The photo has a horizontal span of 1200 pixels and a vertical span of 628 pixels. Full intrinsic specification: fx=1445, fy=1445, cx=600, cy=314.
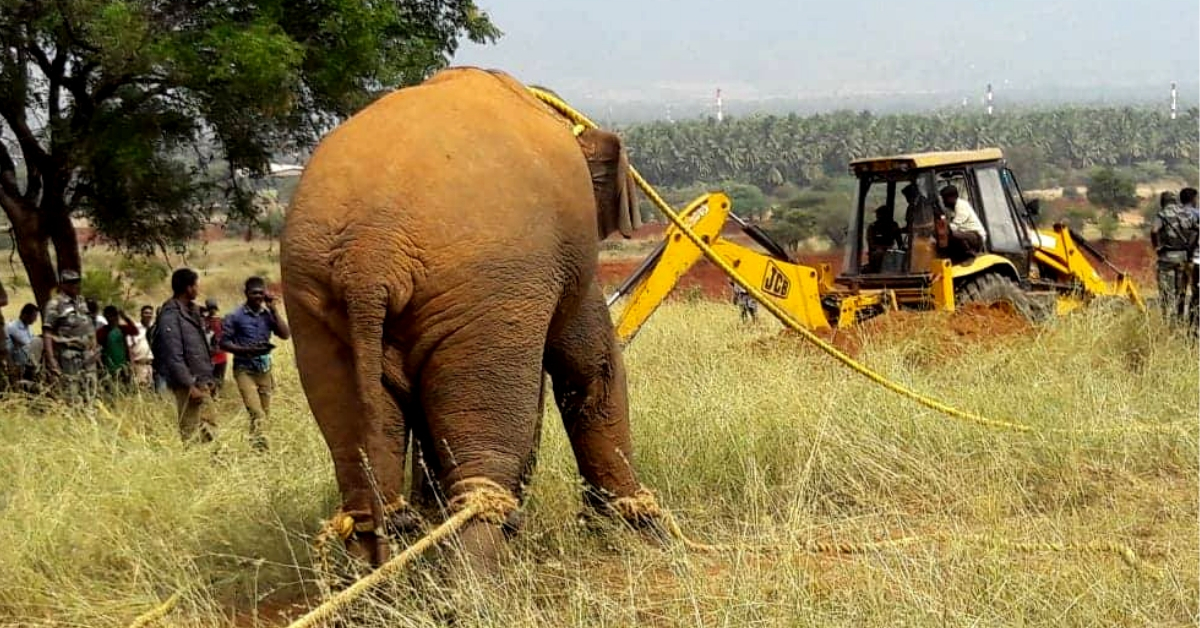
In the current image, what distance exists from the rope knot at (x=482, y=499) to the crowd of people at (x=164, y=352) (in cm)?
391

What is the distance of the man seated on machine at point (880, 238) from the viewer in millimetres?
15375

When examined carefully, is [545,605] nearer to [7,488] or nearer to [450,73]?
[450,73]

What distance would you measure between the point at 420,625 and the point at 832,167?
103m

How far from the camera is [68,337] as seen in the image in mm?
12664

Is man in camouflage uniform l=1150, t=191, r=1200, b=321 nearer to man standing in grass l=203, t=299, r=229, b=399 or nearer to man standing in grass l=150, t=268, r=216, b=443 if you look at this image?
man standing in grass l=150, t=268, r=216, b=443

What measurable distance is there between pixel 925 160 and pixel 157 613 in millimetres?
10489

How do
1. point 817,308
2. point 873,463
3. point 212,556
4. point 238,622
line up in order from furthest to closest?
point 817,308
point 873,463
point 212,556
point 238,622

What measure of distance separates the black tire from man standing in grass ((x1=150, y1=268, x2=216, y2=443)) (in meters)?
7.28

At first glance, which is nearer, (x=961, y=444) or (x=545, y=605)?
(x=545, y=605)

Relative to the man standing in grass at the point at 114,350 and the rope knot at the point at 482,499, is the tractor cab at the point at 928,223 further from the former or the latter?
the rope knot at the point at 482,499

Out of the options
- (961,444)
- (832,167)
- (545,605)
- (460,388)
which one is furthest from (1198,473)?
(832,167)

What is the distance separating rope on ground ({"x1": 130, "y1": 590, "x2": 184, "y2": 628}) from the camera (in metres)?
5.82

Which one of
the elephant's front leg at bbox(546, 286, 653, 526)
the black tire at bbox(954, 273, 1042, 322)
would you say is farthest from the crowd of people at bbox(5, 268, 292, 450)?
the black tire at bbox(954, 273, 1042, 322)

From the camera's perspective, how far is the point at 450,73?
20.1ft
